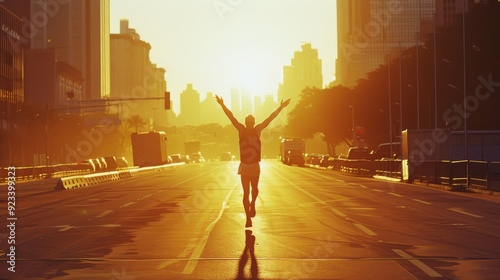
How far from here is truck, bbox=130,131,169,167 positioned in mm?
85438

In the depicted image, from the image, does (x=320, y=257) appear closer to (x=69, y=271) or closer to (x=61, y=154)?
(x=69, y=271)

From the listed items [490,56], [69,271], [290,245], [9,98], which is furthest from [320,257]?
[9,98]

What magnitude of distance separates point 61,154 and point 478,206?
5414 inches

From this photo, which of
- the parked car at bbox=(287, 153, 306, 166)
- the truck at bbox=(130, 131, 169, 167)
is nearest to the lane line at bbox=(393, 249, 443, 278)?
the truck at bbox=(130, 131, 169, 167)

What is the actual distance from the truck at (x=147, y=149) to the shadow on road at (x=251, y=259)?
69272mm

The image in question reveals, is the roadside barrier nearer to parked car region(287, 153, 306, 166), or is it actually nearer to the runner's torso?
the runner's torso

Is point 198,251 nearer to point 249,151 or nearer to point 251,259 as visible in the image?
point 251,259

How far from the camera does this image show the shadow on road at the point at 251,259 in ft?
37.9

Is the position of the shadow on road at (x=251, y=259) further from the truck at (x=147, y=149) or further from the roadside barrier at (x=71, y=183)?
the truck at (x=147, y=149)

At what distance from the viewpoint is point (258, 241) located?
15773 mm

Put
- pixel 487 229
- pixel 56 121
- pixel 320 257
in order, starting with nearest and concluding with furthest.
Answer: pixel 320 257 → pixel 487 229 → pixel 56 121

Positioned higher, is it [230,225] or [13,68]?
[13,68]

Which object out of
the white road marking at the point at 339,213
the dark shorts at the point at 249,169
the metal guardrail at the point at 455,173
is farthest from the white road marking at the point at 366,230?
the metal guardrail at the point at 455,173

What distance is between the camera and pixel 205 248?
48.5 ft
